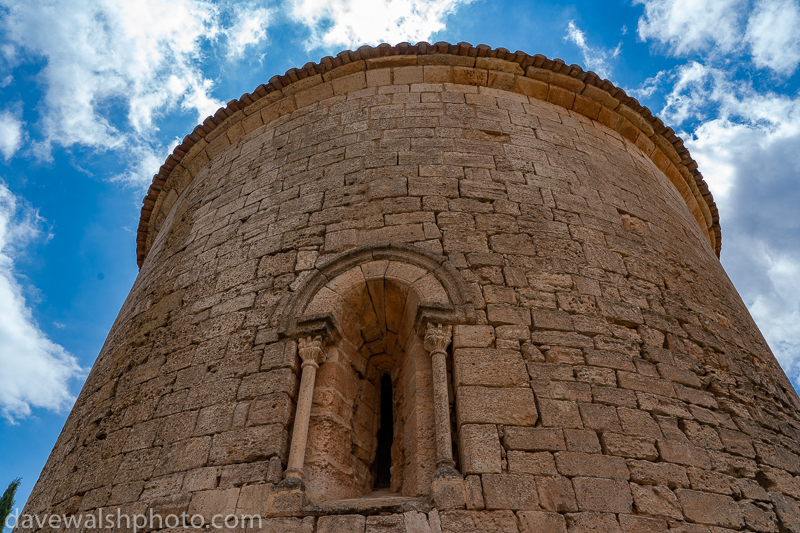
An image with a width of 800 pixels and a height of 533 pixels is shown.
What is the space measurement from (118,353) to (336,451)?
99.1 inches

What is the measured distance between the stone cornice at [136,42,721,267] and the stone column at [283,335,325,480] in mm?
3583

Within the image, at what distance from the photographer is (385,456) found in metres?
3.70

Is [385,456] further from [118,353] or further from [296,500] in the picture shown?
[118,353]

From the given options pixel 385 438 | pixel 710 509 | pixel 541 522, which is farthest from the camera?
pixel 385 438

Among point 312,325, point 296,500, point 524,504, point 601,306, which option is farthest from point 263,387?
point 601,306

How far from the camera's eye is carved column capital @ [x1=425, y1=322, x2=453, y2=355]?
340 cm

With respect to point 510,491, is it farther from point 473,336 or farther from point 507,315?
point 507,315

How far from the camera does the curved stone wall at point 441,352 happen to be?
9.48 feet

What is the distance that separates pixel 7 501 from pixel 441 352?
1454 centimetres

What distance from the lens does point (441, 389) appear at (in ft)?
10.5

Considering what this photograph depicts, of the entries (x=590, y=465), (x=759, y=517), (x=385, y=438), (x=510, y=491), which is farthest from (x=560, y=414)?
(x=385, y=438)

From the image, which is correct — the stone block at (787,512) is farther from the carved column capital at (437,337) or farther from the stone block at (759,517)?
the carved column capital at (437,337)

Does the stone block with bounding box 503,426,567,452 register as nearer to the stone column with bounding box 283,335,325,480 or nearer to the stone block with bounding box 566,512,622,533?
the stone block with bounding box 566,512,622,533

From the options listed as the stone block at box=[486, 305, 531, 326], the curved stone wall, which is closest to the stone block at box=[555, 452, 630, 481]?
the curved stone wall
